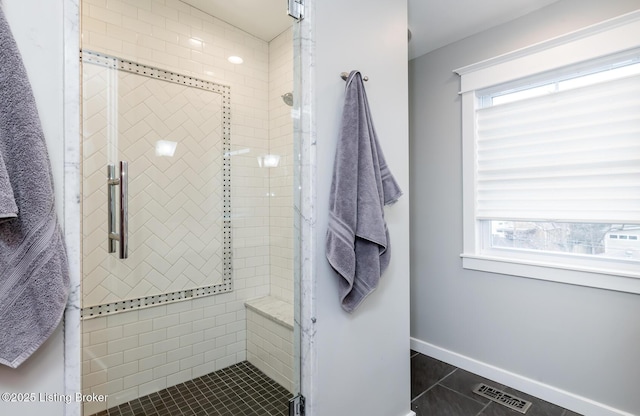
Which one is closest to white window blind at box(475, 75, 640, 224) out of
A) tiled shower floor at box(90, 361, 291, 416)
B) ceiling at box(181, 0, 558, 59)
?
ceiling at box(181, 0, 558, 59)

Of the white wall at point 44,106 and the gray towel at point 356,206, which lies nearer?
the white wall at point 44,106

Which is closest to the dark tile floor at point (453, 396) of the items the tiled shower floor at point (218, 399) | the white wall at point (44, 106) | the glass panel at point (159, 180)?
the tiled shower floor at point (218, 399)

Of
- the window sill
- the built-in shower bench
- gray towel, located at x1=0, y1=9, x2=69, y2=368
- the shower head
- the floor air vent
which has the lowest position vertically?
the floor air vent

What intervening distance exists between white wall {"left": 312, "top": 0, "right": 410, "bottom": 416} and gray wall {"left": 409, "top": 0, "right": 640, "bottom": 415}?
2.98ft

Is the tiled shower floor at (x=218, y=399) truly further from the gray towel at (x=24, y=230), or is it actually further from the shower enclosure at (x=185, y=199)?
the gray towel at (x=24, y=230)

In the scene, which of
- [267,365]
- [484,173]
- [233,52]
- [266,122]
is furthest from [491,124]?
[267,365]

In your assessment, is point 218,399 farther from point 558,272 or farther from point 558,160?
point 558,160

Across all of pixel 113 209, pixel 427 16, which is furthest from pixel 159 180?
pixel 427 16

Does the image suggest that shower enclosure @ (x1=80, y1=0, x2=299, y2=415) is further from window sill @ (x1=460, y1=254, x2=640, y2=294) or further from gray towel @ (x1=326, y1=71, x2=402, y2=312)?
window sill @ (x1=460, y1=254, x2=640, y2=294)

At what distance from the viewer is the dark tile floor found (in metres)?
1.85

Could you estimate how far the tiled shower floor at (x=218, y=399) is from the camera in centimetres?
137

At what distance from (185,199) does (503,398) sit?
2.29m

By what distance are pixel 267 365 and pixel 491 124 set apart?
2153 millimetres

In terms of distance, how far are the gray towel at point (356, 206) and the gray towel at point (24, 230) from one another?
0.88 metres
